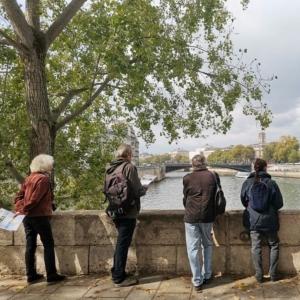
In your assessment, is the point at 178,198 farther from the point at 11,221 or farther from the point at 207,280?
the point at 11,221

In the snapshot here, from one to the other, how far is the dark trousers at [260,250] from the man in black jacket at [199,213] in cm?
51

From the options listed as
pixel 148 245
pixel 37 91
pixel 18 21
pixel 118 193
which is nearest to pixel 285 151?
pixel 37 91

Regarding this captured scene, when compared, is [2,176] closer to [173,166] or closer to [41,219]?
[41,219]

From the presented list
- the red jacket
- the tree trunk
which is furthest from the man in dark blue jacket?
the tree trunk

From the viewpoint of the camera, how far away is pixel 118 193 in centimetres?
505

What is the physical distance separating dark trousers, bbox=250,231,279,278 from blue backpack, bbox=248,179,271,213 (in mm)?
313

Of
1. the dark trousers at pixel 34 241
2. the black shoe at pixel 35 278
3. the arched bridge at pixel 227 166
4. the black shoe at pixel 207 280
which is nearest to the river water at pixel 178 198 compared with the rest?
the black shoe at pixel 35 278

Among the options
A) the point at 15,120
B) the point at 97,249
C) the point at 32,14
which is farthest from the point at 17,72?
the point at 97,249

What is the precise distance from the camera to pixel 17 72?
10430 millimetres

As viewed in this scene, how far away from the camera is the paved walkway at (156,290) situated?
4.74m

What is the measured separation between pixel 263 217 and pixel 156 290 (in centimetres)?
147

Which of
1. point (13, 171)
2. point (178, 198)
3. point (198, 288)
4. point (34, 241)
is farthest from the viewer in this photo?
point (178, 198)

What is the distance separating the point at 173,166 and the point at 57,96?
8757cm

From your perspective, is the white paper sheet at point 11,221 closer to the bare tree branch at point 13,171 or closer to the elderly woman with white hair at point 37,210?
the elderly woman with white hair at point 37,210
